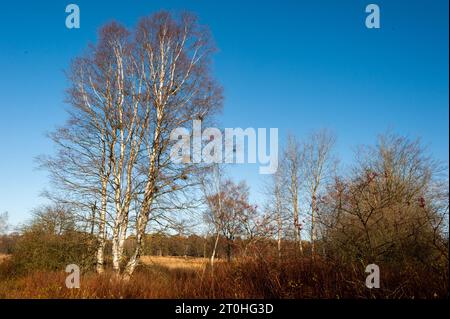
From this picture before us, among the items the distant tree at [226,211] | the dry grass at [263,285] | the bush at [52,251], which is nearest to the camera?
the dry grass at [263,285]

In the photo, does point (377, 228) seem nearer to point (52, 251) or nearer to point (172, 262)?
point (172, 262)

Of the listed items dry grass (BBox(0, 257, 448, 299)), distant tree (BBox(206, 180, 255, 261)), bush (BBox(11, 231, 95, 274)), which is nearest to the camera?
dry grass (BBox(0, 257, 448, 299))

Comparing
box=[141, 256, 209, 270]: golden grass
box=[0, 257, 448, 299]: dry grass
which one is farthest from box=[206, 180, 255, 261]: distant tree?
box=[0, 257, 448, 299]: dry grass

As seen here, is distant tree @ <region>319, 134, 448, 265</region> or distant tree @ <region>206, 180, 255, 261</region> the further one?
distant tree @ <region>206, 180, 255, 261</region>

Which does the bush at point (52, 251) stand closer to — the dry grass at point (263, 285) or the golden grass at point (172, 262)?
the dry grass at point (263, 285)

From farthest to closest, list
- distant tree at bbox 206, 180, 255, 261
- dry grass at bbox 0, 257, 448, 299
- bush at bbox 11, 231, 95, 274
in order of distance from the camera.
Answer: distant tree at bbox 206, 180, 255, 261 < bush at bbox 11, 231, 95, 274 < dry grass at bbox 0, 257, 448, 299

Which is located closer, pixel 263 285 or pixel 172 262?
pixel 263 285

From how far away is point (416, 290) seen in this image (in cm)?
479

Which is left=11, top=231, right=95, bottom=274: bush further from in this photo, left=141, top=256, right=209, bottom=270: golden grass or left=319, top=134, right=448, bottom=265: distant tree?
left=319, top=134, right=448, bottom=265: distant tree

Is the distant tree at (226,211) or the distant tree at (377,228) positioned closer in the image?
the distant tree at (377,228)

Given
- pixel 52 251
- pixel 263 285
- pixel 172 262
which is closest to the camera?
pixel 263 285

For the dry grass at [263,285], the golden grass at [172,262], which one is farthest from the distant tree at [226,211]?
the dry grass at [263,285]

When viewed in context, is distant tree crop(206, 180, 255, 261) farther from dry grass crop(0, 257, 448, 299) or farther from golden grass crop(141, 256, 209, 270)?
dry grass crop(0, 257, 448, 299)

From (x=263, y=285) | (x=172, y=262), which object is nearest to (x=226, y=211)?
(x=172, y=262)
